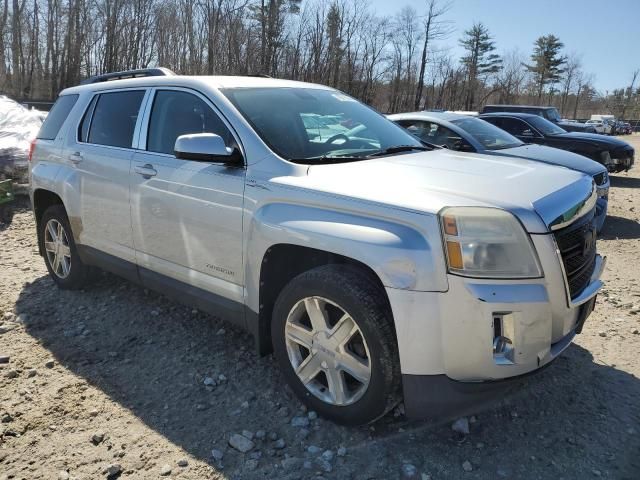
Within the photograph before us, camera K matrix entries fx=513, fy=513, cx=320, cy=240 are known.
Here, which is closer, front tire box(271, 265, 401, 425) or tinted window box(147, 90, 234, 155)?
front tire box(271, 265, 401, 425)

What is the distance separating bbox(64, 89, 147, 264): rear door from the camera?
12.2 feet

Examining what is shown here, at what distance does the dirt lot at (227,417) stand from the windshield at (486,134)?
13.4ft

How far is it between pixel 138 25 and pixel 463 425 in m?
39.6

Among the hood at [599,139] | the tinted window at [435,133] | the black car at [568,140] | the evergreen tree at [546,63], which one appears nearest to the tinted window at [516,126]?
the black car at [568,140]

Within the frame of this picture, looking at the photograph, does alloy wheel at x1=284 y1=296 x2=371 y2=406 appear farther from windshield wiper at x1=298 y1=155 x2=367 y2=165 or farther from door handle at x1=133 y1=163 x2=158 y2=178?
door handle at x1=133 y1=163 x2=158 y2=178

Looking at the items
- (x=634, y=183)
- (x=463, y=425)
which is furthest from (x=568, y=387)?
(x=634, y=183)

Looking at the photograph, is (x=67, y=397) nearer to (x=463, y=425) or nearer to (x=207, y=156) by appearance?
(x=207, y=156)

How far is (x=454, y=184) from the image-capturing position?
8.16ft

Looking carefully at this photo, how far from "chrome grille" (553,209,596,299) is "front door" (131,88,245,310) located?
167 cm

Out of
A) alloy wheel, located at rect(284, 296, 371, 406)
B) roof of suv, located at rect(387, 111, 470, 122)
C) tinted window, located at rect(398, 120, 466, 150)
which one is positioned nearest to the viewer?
alloy wheel, located at rect(284, 296, 371, 406)

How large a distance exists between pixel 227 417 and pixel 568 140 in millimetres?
10227

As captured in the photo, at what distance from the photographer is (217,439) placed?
2.65 m

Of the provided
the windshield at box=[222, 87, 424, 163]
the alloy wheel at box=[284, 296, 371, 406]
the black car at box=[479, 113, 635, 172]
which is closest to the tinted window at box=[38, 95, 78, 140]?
the windshield at box=[222, 87, 424, 163]

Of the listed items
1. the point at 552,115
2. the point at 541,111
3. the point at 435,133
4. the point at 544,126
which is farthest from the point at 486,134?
the point at 552,115
